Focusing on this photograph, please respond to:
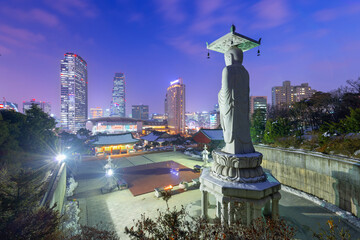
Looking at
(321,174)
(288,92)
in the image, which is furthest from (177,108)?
(321,174)

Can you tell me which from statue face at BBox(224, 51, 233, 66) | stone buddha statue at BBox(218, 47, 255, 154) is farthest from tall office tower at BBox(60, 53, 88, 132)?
stone buddha statue at BBox(218, 47, 255, 154)

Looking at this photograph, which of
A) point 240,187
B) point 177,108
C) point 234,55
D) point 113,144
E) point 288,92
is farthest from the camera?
point 288,92

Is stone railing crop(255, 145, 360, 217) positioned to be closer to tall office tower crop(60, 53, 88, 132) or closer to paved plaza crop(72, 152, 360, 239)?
paved plaza crop(72, 152, 360, 239)

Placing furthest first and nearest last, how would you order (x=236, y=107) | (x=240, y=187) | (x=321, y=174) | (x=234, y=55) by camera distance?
1. (x=321, y=174)
2. (x=234, y=55)
3. (x=236, y=107)
4. (x=240, y=187)

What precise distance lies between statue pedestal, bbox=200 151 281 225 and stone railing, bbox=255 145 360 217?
20.7 ft

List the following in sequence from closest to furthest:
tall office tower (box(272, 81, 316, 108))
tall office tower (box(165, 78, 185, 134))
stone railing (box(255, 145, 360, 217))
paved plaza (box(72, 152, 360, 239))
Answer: paved plaza (box(72, 152, 360, 239)), stone railing (box(255, 145, 360, 217)), tall office tower (box(165, 78, 185, 134)), tall office tower (box(272, 81, 316, 108))

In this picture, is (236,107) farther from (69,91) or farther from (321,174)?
(69,91)

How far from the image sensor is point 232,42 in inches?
348

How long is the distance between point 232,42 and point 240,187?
7.52 m

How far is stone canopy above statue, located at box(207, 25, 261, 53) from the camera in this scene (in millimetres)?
8484

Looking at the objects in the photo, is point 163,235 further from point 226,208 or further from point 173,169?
point 173,169

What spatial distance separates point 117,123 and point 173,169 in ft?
234

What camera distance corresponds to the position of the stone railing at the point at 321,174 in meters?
9.86

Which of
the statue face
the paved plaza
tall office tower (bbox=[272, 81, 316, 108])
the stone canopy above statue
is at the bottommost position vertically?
the paved plaza
